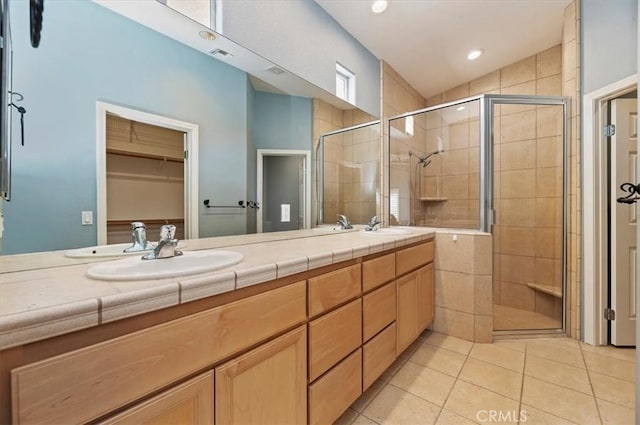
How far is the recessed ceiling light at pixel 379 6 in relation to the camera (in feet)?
6.76

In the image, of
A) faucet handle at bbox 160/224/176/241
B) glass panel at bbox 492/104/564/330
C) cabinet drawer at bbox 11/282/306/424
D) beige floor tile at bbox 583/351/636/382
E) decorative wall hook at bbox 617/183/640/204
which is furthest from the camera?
glass panel at bbox 492/104/564/330

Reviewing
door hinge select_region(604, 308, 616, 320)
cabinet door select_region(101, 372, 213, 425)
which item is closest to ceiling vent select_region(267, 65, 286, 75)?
cabinet door select_region(101, 372, 213, 425)

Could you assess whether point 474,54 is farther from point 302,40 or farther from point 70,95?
point 70,95

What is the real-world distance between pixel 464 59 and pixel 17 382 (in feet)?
12.1

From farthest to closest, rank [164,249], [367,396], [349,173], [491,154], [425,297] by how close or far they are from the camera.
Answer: [349,173] < [491,154] < [425,297] < [367,396] < [164,249]

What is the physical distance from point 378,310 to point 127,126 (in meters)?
1.44

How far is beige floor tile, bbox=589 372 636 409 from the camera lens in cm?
150

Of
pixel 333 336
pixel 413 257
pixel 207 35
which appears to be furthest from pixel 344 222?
pixel 207 35

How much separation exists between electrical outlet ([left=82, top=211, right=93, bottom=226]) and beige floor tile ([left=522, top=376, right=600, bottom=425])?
A: 2.23 m

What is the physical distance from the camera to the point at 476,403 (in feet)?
4.90

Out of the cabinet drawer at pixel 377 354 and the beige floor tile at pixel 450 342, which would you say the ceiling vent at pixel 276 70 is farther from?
the beige floor tile at pixel 450 342

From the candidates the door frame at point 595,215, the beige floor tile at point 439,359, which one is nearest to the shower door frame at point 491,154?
the door frame at point 595,215

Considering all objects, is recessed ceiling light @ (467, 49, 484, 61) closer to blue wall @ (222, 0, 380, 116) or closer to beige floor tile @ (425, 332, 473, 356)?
blue wall @ (222, 0, 380, 116)

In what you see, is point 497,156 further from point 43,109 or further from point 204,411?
point 43,109
